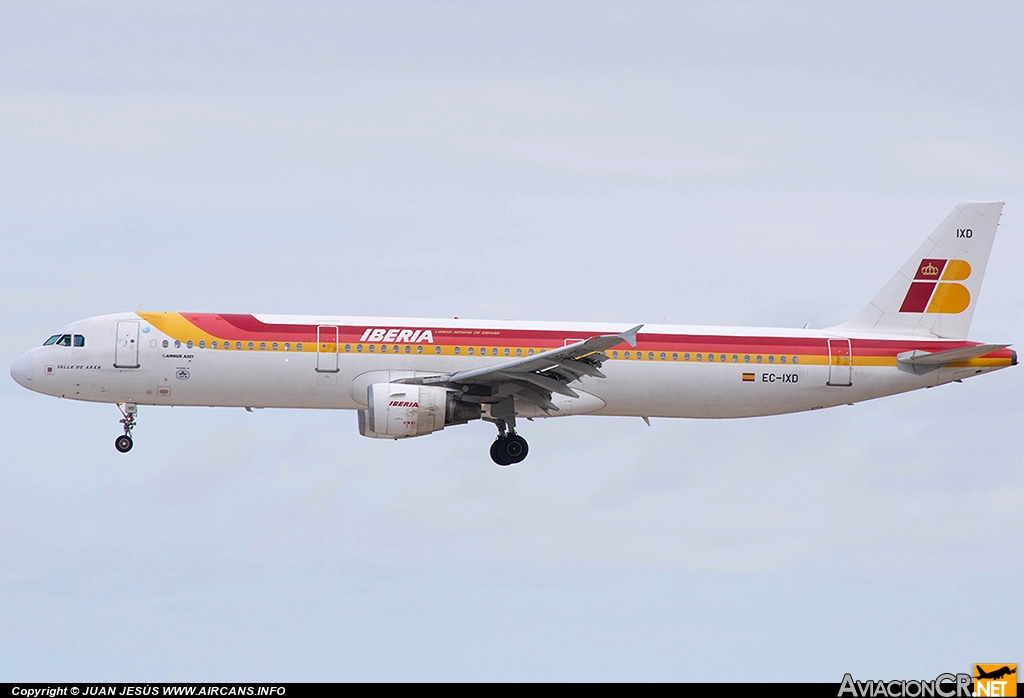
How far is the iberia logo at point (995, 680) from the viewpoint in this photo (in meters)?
33.1

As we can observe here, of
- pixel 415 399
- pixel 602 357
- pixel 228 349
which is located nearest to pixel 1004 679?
pixel 602 357

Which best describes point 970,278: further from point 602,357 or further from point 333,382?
point 333,382

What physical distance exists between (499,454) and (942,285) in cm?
1625

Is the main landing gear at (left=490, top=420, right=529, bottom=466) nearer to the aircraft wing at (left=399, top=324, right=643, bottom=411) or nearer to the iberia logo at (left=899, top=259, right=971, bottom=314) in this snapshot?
the aircraft wing at (left=399, top=324, right=643, bottom=411)

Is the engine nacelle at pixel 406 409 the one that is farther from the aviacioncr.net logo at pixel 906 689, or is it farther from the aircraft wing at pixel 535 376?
the aviacioncr.net logo at pixel 906 689

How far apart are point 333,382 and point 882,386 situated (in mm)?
17497

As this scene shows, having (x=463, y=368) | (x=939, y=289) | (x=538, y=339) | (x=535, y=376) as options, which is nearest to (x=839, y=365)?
(x=939, y=289)

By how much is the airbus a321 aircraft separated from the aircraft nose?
0.04m

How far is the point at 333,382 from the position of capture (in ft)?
147

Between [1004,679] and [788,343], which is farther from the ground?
[788,343]

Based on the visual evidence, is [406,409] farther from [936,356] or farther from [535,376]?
[936,356]

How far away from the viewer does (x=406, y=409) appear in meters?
43.5

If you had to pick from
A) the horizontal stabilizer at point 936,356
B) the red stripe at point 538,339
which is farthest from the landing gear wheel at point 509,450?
the horizontal stabilizer at point 936,356

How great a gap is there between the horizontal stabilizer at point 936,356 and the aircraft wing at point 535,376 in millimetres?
9738
